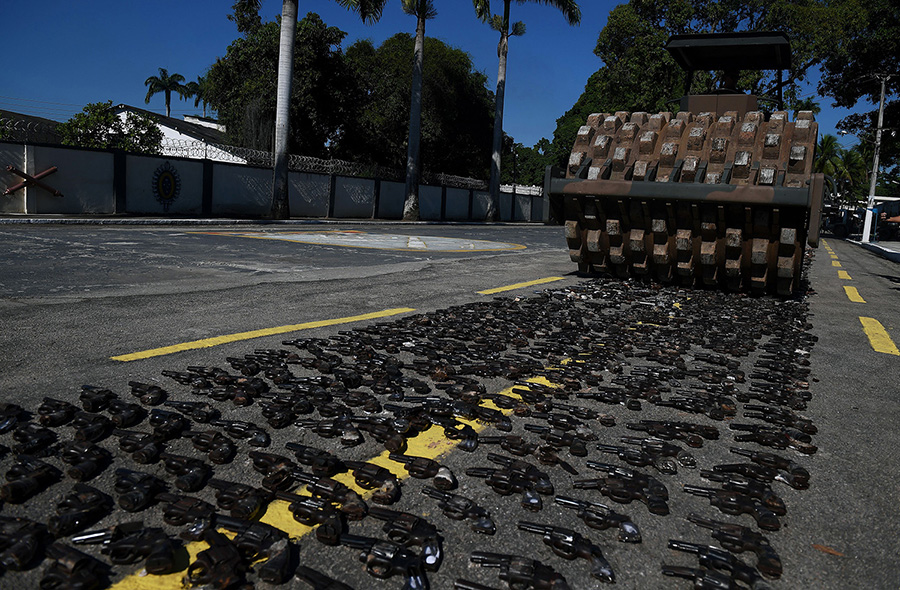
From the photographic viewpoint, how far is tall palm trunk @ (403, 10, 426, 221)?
29188 millimetres

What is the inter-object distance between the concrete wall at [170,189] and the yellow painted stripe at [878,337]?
822 inches

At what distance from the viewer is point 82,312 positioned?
189 inches

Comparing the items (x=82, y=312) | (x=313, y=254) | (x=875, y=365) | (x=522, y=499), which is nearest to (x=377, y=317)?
(x=82, y=312)

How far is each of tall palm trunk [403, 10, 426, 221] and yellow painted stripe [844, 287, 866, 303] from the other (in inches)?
881

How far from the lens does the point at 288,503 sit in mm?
2098

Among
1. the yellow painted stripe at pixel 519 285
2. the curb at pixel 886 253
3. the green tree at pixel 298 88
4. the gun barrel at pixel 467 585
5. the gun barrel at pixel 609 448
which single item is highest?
the green tree at pixel 298 88

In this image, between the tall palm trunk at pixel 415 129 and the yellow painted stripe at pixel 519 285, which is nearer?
the yellow painted stripe at pixel 519 285

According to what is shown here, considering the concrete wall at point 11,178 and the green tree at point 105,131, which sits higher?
the green tree at point 105,131

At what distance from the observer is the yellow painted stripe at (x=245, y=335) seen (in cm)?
374

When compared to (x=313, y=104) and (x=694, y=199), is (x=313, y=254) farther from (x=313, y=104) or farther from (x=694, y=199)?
(x=313, y=104)

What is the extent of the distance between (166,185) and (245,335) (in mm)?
20334

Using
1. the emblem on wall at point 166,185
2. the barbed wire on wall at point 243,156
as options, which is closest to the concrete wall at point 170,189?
the emblem on wall at point 166,185

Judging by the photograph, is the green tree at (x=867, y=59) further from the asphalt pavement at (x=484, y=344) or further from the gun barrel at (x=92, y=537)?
the gun barrel at (x=92, y=537)

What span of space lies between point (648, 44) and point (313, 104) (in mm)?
17387
